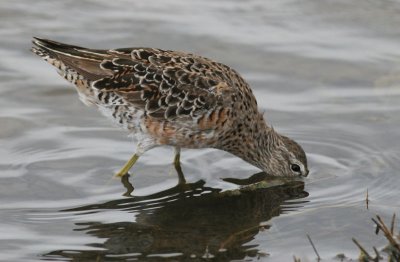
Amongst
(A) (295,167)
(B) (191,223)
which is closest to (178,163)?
(A) (295,167)

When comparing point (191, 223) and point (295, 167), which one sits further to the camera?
point (295, 167)

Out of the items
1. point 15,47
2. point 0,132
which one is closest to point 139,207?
point 0,132

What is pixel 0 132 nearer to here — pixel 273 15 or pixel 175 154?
pixel 175 154

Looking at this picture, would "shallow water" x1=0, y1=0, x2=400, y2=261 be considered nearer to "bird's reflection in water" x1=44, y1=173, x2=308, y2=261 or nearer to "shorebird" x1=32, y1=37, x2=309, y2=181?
"bird's reflection in water" x1=44, y1=173, x2=308, y2=261

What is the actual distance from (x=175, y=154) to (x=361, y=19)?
510 centimetres

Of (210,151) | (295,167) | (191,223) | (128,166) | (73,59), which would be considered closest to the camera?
(191,223)

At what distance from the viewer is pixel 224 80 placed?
1005 centimetres

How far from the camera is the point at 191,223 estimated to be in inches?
347

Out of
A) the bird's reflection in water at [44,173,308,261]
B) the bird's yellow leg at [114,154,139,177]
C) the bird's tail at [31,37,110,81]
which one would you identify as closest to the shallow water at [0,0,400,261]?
the bird's reflection in water at [44,173,308,261]

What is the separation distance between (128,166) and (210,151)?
119 centimetres

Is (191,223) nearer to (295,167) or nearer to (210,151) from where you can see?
(295,167)

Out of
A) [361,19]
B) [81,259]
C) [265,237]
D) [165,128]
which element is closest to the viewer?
[81,259]

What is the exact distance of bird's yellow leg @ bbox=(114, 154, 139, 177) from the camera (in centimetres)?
1004

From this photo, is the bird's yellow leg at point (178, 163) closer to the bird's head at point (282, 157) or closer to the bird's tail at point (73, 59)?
the bird's head at point (282, 157)
